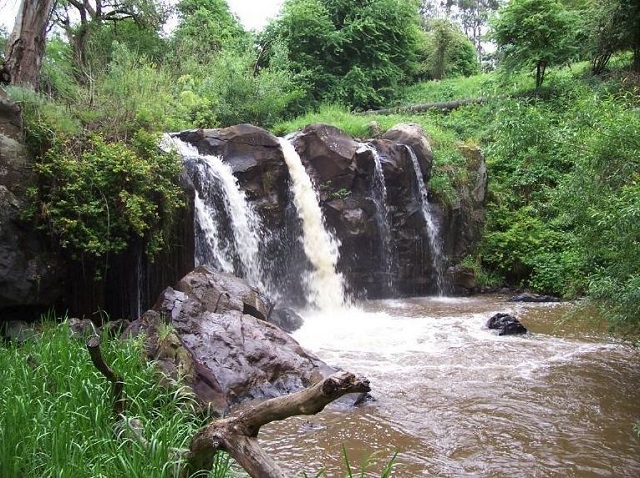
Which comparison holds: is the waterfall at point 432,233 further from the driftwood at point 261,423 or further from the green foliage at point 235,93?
the driftwood at point 261,423

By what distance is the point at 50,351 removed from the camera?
4508 millimetres

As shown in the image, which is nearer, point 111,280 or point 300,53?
point 111,280

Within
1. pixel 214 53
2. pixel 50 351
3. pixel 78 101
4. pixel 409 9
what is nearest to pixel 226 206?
pixel 78 101

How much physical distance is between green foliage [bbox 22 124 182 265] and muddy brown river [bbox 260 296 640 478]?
9.89 ft

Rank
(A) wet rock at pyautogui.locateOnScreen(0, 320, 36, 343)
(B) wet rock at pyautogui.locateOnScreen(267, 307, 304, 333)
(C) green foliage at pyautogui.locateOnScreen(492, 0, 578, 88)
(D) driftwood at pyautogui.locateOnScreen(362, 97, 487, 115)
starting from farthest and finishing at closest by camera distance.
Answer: (D) driftwood at pyautogui.locateOnScreen(362, 97, 487, 115)
(C) green foliage at pyautogui.locateOnScreen(492, 0, 578, 88)
(B) wet rock at pyautogui.locateOnScreen(267, 307, 304, 333)
(A) wet rock at pyautogui.locateOnScreen(0, 320, 36, 343)

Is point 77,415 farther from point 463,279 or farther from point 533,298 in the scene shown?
point 463,279

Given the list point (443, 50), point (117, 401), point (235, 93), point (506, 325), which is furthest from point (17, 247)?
point (443, 50)

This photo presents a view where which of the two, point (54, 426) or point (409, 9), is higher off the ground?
point (409, 9)

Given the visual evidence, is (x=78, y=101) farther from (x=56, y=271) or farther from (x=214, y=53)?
(x=214, y=53)

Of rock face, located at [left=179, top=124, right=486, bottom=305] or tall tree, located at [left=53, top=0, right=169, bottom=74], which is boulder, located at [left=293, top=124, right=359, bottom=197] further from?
tall tree, located at [left=53, top=0, right=169, bottom=74]

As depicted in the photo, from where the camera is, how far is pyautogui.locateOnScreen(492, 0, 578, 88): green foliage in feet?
59.0

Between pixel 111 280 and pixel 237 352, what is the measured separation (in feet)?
8.50

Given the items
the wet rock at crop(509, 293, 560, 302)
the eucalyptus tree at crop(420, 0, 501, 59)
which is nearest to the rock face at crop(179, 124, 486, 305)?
the wet rock at crop(509, 293, 560, 302)

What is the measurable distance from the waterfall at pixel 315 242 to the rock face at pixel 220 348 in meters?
4.54
